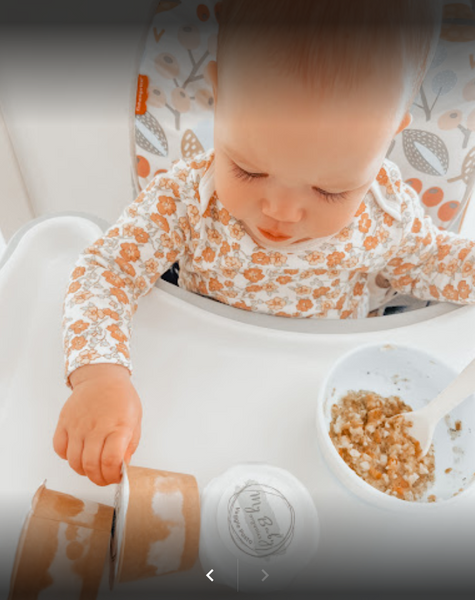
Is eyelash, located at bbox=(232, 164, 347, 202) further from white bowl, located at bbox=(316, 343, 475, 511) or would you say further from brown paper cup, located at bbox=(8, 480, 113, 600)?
brown paper cup, located at bbox=(8, 480, 113, 600)

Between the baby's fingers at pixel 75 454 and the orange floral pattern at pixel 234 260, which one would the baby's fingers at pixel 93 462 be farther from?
Answer: the orange floral pattern at pixel 234 260

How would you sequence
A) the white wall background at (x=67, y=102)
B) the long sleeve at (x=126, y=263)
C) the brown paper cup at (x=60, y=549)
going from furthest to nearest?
the white wall background at (x=67, y=102)
the long sleeve at (x=126, y=263)
the brown paper cup at (x=60, y=549)

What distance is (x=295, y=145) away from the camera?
51 cm

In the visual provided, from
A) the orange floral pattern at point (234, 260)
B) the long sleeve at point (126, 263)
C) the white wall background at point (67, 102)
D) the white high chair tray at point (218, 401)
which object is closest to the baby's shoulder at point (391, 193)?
the orange floral pattern at point (234, 260)

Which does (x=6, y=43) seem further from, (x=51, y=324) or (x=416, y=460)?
(x=416, y=460)

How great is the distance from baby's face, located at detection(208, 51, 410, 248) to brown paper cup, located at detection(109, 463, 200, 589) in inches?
11.2

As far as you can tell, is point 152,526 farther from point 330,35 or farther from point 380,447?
point 330,35

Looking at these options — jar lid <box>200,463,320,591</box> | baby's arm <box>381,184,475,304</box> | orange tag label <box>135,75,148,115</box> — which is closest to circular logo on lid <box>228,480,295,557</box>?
jar lid <box>200,463,320,591</box>

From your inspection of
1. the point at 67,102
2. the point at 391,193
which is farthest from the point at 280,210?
the point at 67,102

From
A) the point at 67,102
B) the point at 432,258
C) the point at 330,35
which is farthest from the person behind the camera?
the point at 67,102

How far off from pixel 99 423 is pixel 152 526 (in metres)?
0.14

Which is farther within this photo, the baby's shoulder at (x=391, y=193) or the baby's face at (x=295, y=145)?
the baby's shoulder at (x=391, y=193)

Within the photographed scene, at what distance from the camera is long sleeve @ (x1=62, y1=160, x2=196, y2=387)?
A: 68cm

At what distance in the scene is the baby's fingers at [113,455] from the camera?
58 cm
